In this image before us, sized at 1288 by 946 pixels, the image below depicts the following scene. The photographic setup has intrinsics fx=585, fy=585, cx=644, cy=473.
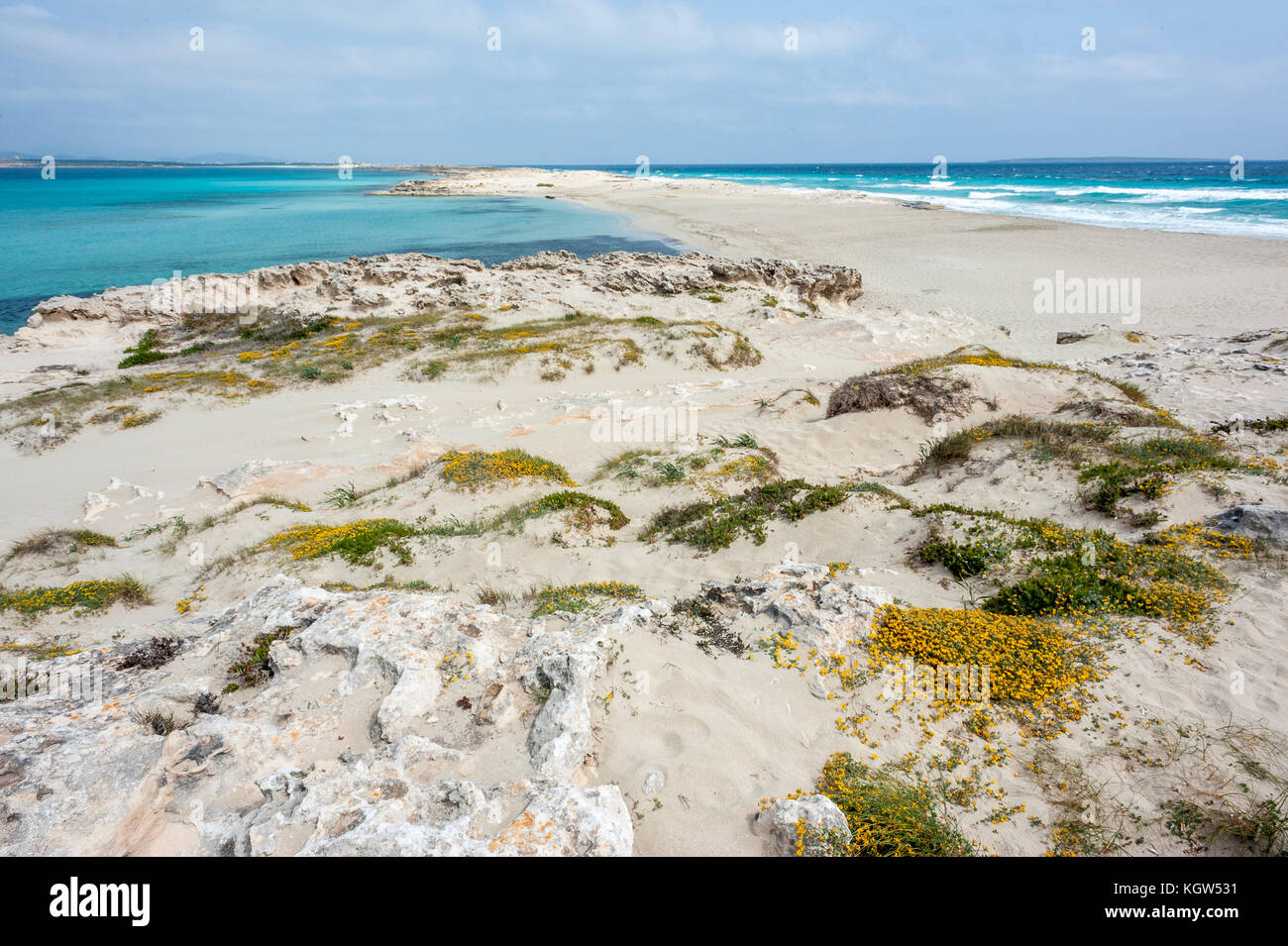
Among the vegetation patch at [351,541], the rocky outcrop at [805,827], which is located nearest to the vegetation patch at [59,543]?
the vegetation patch at [351,541]

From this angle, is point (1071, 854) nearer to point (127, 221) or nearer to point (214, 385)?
point (214, 385)

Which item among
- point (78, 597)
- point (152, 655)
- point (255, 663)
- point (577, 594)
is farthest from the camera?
point (78, 597)

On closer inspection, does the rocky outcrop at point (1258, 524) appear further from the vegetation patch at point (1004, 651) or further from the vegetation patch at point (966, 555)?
the vegetation patch at point (1004, 651)

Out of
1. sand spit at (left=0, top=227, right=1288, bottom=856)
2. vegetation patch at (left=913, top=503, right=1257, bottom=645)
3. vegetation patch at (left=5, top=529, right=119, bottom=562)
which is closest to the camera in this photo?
sand spit at (left=0, top=227, right=1288, bottom=856)

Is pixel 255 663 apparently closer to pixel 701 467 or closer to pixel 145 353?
pixel 701 467

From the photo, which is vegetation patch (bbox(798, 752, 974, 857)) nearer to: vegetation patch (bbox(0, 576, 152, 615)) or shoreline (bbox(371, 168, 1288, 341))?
vegetation patch (bbox(0, 576, 152, 615))

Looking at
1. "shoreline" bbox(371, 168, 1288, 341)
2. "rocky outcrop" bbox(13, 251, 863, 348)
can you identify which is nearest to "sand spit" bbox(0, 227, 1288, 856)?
"shoreline" bbox(371, 168, 1288, 341)

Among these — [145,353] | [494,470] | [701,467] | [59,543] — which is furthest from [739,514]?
[145,353]
